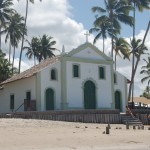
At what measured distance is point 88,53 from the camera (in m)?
39.2

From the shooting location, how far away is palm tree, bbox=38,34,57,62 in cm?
6788

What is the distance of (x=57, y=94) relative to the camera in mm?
36906

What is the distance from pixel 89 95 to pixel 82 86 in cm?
130

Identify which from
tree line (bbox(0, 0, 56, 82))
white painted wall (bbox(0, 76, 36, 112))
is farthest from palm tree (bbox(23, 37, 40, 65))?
white painted wall (bbox(0, 76, 36, 112))

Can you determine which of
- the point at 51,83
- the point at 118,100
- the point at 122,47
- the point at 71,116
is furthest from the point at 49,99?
the point at 122,47

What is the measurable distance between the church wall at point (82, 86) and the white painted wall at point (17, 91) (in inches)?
135

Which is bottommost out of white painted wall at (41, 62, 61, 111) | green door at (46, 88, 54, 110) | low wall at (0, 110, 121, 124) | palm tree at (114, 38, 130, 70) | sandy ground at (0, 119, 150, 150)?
sandy ground at (0, 119, 150, 150)

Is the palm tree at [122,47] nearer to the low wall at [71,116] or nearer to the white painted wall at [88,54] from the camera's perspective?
the white painted wall at [88,54]

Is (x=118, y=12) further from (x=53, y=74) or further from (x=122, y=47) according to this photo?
(x=53, y=74)

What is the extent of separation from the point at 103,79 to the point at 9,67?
13.0 meters

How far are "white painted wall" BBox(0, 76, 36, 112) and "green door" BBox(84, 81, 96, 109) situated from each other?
17.3 feet

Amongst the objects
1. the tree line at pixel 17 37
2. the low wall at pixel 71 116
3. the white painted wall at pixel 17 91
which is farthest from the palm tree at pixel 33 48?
the low wall at pixel 71 116

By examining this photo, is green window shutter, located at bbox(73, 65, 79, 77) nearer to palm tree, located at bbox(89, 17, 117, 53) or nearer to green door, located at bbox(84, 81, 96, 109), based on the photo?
green door, located at bbox(84, 81, 96, 109)

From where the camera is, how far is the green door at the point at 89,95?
3841 cm
